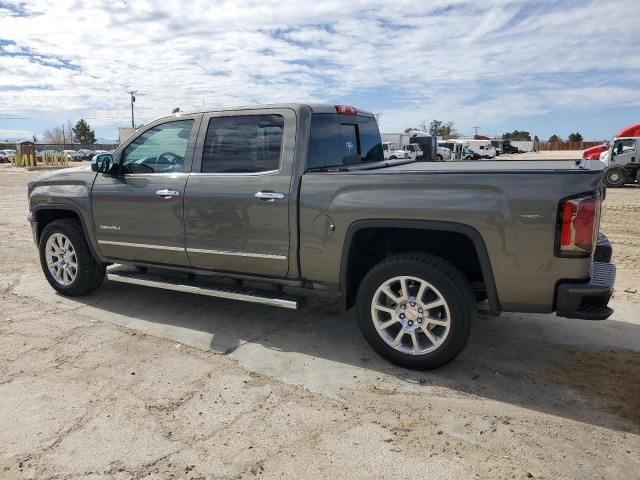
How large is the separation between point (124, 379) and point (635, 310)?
4792 mm

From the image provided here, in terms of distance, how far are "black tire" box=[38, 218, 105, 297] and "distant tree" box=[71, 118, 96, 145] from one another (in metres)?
96.2

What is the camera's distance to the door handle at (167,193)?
4633 mm

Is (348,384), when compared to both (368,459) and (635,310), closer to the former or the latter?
(368,459)

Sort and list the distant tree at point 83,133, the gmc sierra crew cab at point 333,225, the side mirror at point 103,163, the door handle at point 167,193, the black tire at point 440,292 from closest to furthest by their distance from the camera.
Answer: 1. the gmc sierra crew cab at point 333,225
2. the black tire at point 440,292
3. the door handle at point 167,193
4. the side mirror at point 103,163
5. the distant tree at point 83,133

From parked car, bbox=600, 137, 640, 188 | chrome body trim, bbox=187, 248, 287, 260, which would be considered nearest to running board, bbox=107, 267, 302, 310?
chrome body trim, bbox=187, 248, 287, 260

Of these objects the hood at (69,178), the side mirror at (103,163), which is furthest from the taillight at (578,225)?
the hood at (69,178)

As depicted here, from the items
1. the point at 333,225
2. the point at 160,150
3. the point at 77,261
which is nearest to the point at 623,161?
the point at 333,225

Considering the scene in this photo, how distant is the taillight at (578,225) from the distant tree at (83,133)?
100 m

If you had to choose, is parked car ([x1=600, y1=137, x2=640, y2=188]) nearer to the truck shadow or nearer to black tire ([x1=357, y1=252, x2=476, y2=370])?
the truck shadow

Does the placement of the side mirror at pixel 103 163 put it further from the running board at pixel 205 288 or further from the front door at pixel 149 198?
the running board at pixel 205 288

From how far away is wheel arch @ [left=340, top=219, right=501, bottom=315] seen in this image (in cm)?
345

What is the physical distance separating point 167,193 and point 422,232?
233 cm

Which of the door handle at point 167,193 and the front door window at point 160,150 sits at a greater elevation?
the front door window at point 160,150

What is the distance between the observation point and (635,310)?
516 cm
